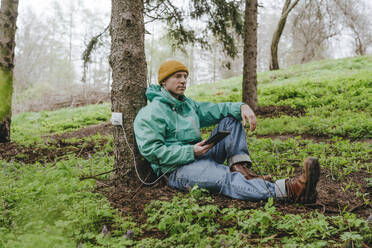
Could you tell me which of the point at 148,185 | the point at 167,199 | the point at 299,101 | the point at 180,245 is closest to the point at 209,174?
the point at 167,199

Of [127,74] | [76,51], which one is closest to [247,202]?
[127,74]

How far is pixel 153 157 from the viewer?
272 centimetres

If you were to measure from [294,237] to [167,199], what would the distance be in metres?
1.24

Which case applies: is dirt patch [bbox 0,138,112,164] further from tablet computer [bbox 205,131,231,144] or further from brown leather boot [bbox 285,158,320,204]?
brown leather boot [bbox 285,158,320,204]

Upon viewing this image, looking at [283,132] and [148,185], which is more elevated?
[283,132]

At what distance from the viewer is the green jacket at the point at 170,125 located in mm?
2693

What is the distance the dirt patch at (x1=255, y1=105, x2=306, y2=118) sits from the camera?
743 cm

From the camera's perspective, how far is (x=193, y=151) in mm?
2695

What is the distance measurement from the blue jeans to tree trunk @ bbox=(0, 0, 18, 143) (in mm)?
5531

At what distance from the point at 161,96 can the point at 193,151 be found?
775 millimetres

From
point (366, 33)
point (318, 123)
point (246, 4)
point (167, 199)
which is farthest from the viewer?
point (366, 33)

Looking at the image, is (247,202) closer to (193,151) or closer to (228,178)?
(228,178)

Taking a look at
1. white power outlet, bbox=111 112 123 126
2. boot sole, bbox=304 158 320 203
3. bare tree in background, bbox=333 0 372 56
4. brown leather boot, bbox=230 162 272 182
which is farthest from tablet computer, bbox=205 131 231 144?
bare tree in background, bbox=333 0 372 56

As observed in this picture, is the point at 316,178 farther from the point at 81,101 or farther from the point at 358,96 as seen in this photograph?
the point at 81,101
